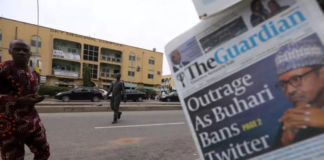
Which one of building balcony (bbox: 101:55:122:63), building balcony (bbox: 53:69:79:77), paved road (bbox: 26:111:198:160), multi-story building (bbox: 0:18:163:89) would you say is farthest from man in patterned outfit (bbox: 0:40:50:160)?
building balcony (bbox: 101:55:122:63)

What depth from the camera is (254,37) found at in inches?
28.3

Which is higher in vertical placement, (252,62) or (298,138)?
(252,62)

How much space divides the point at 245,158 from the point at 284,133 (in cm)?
16

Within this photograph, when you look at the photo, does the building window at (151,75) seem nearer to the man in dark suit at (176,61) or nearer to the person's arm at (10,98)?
the person's arm at (10,98)

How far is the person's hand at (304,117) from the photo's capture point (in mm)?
625

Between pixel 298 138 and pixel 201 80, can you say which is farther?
pixel 201 80

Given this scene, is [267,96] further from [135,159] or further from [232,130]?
[135,159]

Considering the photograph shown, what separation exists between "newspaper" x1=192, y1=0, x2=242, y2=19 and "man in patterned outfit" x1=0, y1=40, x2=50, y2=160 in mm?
1634

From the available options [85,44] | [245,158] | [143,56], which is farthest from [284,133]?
[143,56]

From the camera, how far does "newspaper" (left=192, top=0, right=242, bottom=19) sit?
0.71 meters

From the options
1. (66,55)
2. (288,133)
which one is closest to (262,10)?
(288,133)

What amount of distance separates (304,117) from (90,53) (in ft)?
115

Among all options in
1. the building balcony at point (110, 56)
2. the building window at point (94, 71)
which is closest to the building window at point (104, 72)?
the building window at point (94, 71)

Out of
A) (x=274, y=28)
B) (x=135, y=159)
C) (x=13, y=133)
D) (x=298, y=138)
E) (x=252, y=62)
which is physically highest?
(x=274, y=28)
